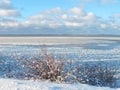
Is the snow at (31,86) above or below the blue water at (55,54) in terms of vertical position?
above

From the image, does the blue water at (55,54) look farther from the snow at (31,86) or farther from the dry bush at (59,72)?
the snow at (31,86)

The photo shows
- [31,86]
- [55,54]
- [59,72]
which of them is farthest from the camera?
[55,54]

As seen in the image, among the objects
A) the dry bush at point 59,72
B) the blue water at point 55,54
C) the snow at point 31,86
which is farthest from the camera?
the blue water at point 55,54

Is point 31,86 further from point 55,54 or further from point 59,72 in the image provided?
point 55,54

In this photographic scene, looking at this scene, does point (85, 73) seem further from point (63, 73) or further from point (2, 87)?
point (2, 87)

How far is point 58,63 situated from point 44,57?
1008 mm

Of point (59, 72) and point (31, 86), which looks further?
point (59, 72)

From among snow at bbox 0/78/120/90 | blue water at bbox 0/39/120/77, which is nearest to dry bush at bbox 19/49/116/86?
blue water at bbox 0/39/120/77

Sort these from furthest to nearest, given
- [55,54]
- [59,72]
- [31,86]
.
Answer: [55,54], [59,72], [31,86]

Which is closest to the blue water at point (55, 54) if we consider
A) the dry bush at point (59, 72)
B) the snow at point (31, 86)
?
the dry bush at point (59, 72)

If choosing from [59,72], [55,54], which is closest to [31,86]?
[59,72]

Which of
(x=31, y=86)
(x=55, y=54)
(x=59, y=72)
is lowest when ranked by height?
(x=55, y=54)

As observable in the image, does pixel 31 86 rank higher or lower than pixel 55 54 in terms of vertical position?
higher

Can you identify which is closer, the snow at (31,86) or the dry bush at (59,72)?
the snow at (31,86)
